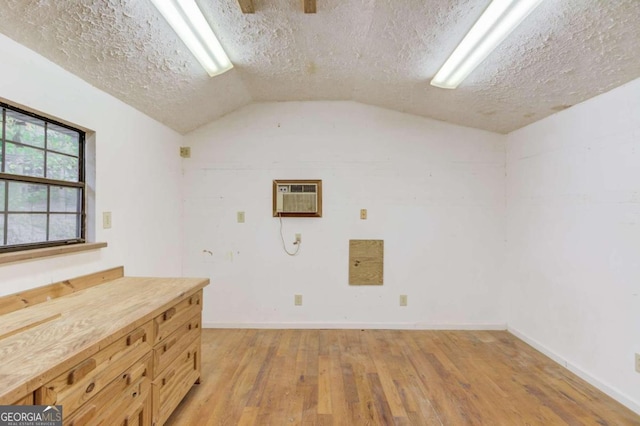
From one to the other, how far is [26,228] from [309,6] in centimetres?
203

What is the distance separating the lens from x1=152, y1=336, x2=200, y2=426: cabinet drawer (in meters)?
1.53

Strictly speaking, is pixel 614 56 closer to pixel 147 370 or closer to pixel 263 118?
pixel 263 118

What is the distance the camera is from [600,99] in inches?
80.4

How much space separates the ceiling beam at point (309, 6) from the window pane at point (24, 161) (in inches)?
68.6

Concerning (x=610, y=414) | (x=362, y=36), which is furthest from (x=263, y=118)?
(x=610, y=414)

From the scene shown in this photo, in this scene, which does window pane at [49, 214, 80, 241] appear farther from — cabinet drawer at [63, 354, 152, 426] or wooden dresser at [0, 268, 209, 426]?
cabinet drawer at [63, 354, 152, 426]

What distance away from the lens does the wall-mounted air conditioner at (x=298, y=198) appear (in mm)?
3053

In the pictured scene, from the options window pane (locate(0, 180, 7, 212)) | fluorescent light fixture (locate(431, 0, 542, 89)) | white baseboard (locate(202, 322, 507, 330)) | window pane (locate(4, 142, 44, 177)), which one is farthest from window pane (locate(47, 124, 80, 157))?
fluorescent light fixture (locate(431, 0, 542, 89))

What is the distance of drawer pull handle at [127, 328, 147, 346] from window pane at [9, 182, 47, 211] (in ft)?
3.12

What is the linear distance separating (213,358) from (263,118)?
2445 mm

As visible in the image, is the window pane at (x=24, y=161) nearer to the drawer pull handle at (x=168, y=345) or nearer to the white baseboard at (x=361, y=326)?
the drawer pull handle at (x=168, y=345)

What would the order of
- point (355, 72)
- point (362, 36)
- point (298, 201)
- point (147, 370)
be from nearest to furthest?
point (147, 370) → point (362, 36) → point (355, 72) → point (298, 201)

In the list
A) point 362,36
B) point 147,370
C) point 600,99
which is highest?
point 362,36

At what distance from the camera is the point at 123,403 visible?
50.3 inches
